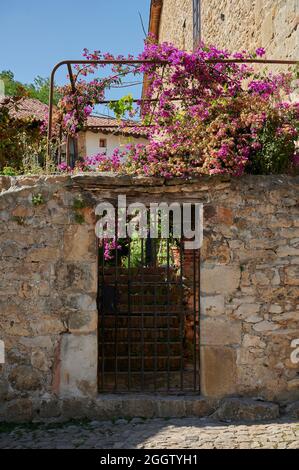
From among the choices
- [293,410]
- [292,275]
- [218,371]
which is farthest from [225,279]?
[293,410]

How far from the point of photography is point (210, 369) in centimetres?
516

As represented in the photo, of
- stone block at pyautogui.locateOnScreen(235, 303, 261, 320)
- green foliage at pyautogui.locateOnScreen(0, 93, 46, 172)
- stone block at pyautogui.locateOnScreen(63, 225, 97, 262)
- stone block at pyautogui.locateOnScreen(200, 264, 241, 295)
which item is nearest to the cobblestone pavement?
stone block at pyautogui.locateOnScreen(235, 303, 261, 320)

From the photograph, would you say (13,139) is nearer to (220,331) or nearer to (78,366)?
A: (78,366)

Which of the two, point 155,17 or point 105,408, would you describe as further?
point 155,17

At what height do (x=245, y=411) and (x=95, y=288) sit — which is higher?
(x=95, y=288)

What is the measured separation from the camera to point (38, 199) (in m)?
5.19

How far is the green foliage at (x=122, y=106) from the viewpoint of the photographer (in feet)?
19.3

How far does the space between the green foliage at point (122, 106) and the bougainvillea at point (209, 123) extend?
0.24m

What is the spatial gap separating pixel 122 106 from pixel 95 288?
6.66 ft

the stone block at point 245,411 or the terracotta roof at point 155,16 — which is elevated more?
the terracotta roof at point 155,16

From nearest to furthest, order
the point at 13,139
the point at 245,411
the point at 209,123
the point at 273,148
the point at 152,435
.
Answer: the point at 152,435 < the point at 245,411 < the point at 273,148 < the point at 209,123 < the point at 13,139

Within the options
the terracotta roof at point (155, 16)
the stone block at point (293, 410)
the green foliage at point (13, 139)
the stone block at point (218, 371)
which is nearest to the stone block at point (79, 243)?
the stone block at point (218, 371)

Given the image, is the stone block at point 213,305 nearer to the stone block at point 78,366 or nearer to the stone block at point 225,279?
the stone block at point 225,279
